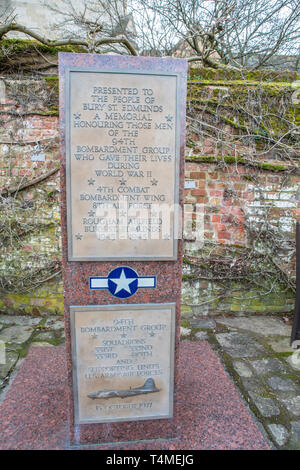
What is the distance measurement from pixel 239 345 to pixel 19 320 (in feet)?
7.59

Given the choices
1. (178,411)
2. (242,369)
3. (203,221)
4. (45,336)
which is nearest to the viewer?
(178,411)

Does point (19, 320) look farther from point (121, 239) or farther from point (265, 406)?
point (265, 406)

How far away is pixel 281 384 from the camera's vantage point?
221 centimetres

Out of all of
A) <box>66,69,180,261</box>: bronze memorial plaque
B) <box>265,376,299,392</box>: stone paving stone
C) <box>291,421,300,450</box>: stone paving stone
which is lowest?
<box>291,421,300,450</box>: stone paving stone

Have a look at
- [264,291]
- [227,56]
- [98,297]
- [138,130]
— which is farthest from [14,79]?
[227,56]

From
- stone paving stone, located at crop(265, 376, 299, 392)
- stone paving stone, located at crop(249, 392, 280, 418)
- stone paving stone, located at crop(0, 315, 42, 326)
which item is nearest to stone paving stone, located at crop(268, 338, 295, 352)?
stone paving stone, located at crop(265, 376, 299, 392)

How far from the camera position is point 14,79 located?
304 centimetres

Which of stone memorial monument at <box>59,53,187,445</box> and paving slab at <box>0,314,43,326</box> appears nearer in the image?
stone memorial monument at <box>59,53,187,445</box>

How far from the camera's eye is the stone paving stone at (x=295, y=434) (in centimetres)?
167

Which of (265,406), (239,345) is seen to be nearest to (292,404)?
(265,406)

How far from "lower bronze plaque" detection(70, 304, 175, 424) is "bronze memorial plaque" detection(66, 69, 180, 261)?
0.34 m

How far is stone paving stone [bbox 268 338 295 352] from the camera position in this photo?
267 centimetres

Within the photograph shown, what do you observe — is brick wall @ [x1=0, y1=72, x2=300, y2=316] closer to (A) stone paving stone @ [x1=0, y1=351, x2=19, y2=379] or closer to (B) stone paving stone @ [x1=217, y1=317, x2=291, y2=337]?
(B) stone paving stone @ [x1=217, y1=317, x2=291, y2=337]
